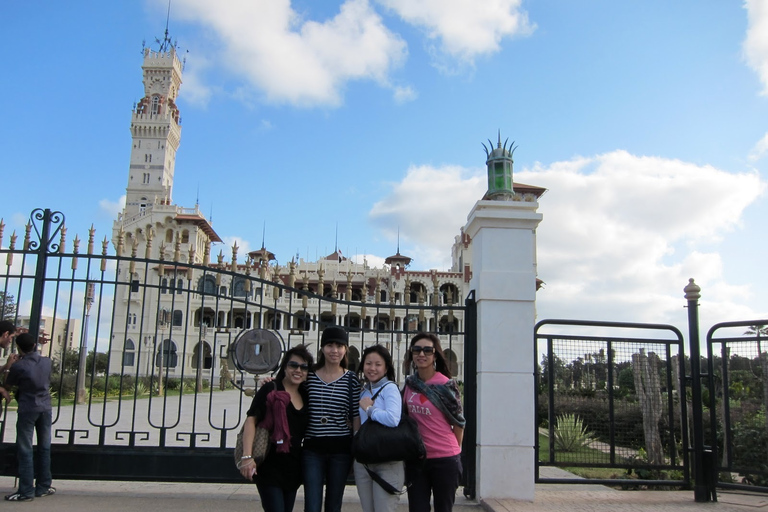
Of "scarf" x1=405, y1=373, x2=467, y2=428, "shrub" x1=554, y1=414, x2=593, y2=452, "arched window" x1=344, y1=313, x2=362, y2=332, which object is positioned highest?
"arched window" x1=344, y1=313, x2=362, y2=332

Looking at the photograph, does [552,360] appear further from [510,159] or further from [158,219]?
[158,219]

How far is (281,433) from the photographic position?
3320 millimetres

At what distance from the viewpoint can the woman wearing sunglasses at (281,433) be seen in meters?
3.32

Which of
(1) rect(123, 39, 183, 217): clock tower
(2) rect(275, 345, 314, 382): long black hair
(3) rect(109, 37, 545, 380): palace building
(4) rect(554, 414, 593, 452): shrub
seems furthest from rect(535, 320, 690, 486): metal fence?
(1) rect(123, 39, 183, 217): clock tower

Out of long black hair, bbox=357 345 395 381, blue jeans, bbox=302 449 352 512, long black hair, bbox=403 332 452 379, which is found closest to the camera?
blue jeans, bbox=302 449 352 512

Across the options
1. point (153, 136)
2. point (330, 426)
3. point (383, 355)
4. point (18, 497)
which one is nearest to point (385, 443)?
point (330, 426)

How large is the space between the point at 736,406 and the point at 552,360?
272 cm

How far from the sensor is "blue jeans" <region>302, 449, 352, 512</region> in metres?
3.45

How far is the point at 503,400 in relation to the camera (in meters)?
5.38

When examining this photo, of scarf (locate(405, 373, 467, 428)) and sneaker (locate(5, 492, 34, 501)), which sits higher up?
scarf (locate(405, 373, 467, 428))

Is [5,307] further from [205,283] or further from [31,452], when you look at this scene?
[205,283]

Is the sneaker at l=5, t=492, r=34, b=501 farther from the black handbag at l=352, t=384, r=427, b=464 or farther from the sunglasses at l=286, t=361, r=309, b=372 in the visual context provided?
the black handbag at l=352, t=384, r=427, b=464

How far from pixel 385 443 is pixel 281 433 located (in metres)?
0.58

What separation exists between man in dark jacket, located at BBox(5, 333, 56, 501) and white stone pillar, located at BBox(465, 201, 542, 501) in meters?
3.78
